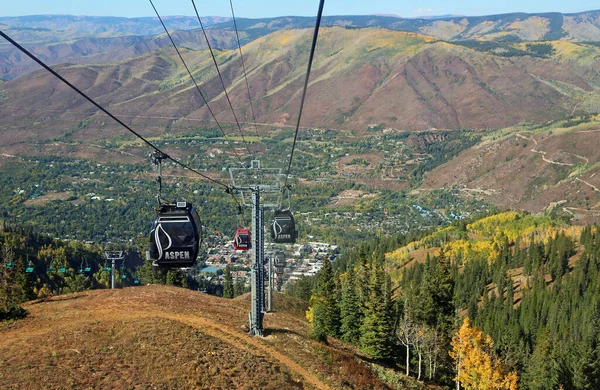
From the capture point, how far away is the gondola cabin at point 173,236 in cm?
2556

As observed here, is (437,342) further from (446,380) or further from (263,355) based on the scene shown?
(263,355)

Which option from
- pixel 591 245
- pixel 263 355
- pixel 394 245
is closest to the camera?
pixel 263 355

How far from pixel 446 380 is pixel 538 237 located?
8500cm

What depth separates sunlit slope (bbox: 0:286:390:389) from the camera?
99.3 ft

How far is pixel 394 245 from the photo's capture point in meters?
158

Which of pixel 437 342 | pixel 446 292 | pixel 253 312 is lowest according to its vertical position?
pixel 437 342

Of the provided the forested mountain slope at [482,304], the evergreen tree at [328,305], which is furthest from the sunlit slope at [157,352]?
the evergreen tree at [328,305]

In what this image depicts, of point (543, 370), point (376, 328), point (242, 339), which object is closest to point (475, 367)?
point (376, 328)

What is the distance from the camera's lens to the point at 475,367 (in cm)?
4966

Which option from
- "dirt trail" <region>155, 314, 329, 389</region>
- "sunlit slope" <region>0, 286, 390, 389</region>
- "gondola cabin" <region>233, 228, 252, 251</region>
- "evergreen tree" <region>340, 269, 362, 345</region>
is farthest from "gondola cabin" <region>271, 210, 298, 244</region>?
"evergreen tree" <region>340, 269, 362, 345</region>

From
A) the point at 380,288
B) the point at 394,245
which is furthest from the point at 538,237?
the point at 380,288

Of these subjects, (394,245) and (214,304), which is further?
(394,245)

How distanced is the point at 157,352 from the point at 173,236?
11135 mm

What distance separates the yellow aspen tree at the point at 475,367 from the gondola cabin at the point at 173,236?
104ft
